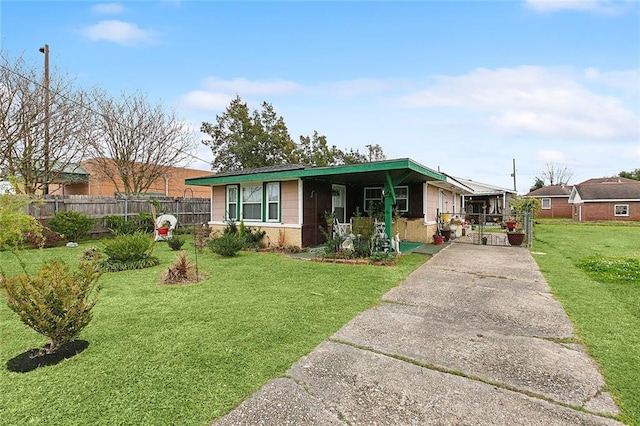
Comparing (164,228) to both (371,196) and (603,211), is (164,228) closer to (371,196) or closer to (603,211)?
(371,196)

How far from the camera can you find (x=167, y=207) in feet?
49.0

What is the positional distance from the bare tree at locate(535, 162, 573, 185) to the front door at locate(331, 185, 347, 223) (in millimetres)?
49022

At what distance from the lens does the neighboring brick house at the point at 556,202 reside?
3166cm

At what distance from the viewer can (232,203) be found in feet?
36.5

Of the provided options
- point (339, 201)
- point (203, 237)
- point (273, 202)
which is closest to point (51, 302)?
point (273, 202)

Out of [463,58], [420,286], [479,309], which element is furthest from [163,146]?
[479,309]

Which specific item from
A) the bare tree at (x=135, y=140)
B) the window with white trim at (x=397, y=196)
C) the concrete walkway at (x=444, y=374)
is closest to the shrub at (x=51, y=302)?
the concrete walkway at (x=444, y=374)

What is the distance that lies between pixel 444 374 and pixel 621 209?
113 ft

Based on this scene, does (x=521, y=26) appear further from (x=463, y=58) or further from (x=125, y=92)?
(x=125, y=92)

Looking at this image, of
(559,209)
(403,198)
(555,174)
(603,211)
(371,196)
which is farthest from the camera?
(555,174)

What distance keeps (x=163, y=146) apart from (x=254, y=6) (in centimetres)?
1060

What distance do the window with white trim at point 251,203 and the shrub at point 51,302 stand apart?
24.1 feet

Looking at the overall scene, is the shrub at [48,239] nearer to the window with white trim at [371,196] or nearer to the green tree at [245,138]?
the window with white trim at [371,196]

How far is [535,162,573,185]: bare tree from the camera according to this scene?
4816cm
